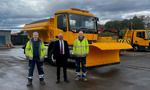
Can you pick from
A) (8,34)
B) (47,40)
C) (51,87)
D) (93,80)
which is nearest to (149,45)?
(47,40)

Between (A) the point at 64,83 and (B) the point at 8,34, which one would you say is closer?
(A) the point at 64,83

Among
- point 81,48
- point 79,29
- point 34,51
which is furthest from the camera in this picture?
point 79,29

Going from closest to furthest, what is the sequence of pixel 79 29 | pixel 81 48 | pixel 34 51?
pixel 34 51
pixel 81 48
pixel 79 29

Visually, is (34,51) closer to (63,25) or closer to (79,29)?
(63,25)

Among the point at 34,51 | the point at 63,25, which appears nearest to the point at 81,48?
the point at 34,51

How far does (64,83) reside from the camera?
19.0ft

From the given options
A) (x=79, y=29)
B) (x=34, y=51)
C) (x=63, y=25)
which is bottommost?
(x=34, y=51)

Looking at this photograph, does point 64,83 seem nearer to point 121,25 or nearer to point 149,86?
point 149,86

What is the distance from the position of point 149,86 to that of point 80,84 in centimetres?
238

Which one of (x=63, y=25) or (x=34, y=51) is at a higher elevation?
(x=63, y=25)

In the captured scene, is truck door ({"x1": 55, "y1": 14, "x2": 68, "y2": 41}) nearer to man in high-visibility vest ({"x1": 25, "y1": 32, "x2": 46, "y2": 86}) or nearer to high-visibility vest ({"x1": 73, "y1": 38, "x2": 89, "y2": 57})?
high-visibility vest ({"x1": 73, "y1": 38, "x2": 89, "y2": 57})

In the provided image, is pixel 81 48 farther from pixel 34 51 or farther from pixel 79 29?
pixel 79 29

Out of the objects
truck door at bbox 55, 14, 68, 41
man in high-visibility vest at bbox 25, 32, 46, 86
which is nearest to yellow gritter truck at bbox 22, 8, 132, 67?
truck door at bbox 55, 14, 68, 41

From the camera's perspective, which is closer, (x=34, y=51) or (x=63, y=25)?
(x=34, y=51)
